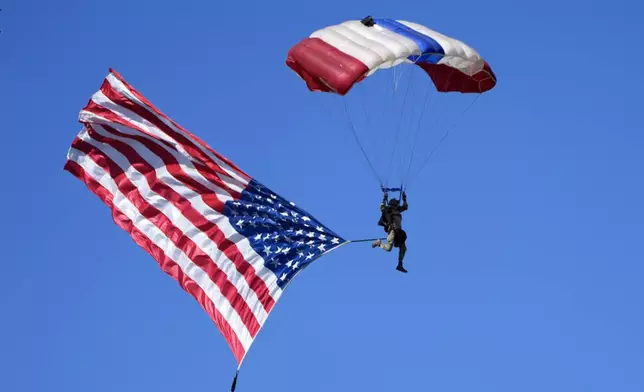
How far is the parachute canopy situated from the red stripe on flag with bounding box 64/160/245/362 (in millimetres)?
4021

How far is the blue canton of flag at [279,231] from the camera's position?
35.7 metres

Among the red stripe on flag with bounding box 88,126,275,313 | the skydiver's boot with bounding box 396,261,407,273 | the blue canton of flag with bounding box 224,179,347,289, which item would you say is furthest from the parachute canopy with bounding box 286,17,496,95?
the skydiver's boot with bounding box 396,261,407,273

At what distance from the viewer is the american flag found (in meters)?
35.5

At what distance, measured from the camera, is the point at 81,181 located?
1422 inches

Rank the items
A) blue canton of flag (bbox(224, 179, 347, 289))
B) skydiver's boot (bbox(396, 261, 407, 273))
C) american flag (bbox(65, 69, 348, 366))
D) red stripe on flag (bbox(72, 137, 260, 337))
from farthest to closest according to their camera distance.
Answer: blue canton of flag (bbox(224, 179, 347, 289))
american flag (bbox(65, 69, 348, 366))
skydiver's boot (bbox(396, 261, 407, 273))
red stripe on flag (bbox(72, 137, 260, 337))

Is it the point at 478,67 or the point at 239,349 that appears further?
the point at 478,67

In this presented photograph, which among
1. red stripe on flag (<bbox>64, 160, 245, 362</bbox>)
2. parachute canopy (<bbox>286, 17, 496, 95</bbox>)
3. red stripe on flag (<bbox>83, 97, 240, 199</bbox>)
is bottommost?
red stripe on flag (<bbox>64, 160, 245, 362</bbox>)

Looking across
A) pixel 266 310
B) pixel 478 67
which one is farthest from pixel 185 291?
pixel 478 67

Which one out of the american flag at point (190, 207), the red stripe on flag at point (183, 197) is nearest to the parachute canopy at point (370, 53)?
the american flag at point (190, 207)

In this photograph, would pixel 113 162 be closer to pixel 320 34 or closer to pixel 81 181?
pixel 81 181

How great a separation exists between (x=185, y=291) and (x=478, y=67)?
688 centimetres

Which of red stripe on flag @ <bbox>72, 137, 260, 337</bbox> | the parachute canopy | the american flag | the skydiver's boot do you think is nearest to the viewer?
the parachute canopy

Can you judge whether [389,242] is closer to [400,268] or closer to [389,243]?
[389,243]

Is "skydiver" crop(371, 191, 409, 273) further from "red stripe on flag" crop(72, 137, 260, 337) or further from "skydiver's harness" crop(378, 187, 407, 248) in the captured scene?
"red stripe on flag" crop(72, 137, 260, 337)
